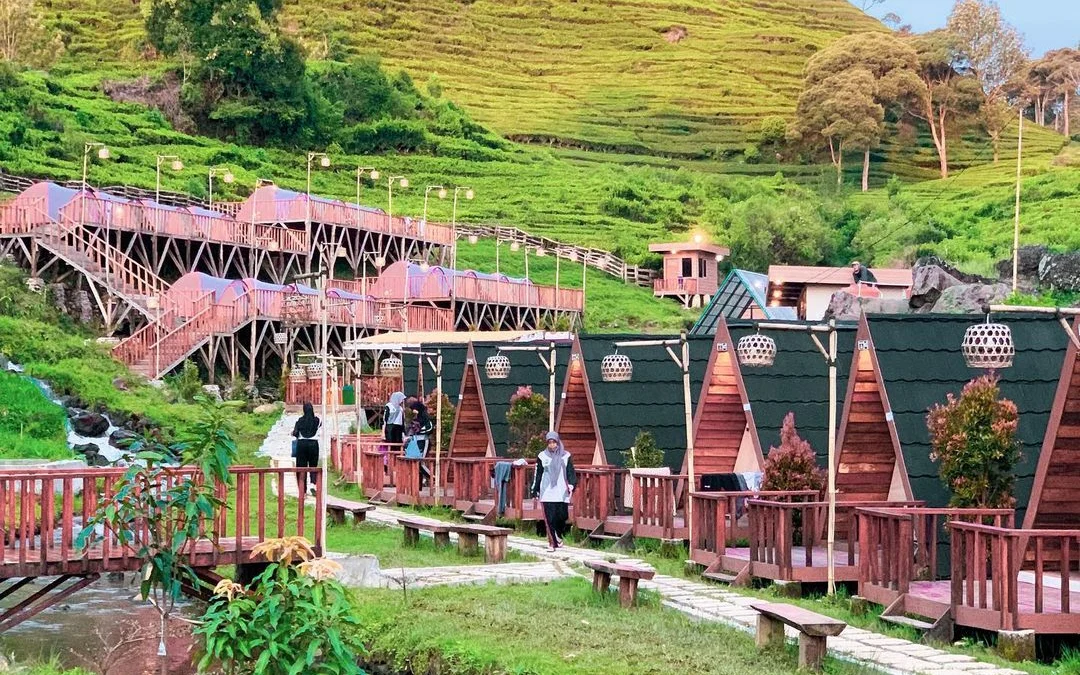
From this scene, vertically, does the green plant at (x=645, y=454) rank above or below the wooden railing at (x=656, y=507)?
above

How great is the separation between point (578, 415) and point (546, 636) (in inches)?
437

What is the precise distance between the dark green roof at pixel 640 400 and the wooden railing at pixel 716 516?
488 cm

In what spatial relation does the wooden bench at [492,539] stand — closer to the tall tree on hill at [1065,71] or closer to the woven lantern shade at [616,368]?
the woven lantern shade at [616,368]

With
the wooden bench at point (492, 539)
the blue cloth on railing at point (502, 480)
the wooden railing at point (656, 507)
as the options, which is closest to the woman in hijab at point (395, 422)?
the blue cloth on railing at point (502, 480)

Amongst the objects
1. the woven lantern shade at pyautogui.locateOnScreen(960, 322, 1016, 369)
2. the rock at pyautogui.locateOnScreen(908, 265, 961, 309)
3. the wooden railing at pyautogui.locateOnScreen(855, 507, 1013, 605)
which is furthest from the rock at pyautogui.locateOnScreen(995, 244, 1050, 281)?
the woven lantern shade at pyautogui.locateOnScreen(960, 322, 1016, 369)

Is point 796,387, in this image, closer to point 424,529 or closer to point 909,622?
point 424,529

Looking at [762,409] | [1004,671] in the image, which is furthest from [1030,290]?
[1004,671]

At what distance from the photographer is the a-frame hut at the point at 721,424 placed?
59.1 ft

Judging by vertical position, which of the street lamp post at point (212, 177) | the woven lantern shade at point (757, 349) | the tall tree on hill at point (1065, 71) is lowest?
the woven lantern shade at point (757, 349)

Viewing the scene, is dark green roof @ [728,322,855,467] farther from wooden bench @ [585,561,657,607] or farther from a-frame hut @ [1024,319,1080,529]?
wooden bench @ [585,561,657,607]

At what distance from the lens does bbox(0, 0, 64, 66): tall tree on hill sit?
261 ft

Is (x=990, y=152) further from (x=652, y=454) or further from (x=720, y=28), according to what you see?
(x=652, y=454)

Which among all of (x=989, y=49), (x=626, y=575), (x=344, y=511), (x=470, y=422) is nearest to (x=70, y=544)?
(x=626, y=575)

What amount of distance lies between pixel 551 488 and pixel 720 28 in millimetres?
110807
